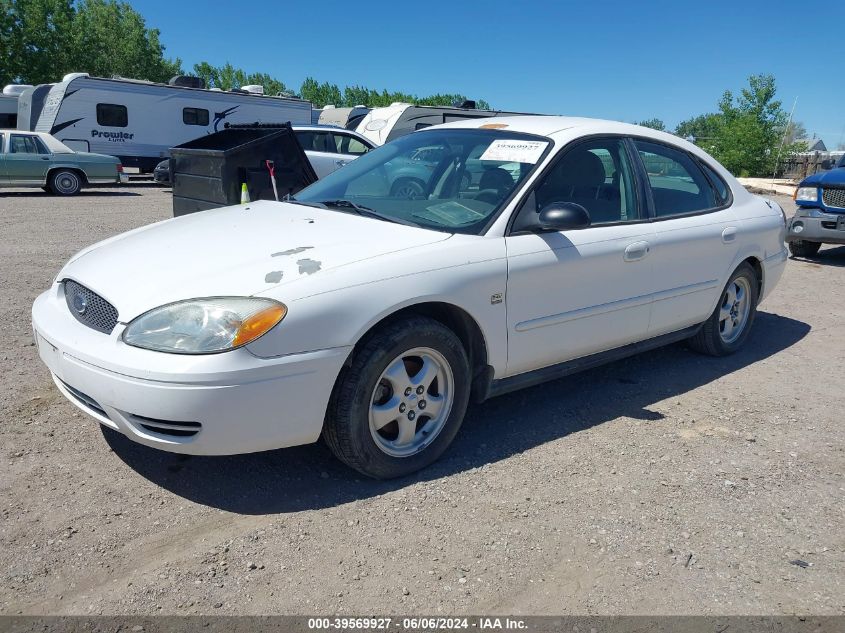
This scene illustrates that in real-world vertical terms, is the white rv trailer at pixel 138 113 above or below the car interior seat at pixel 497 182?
above

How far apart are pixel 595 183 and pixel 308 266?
6.38 feet

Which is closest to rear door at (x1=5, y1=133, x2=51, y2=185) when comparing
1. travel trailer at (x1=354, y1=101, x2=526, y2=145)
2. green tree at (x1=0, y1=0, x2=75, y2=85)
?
travel trailer at (x1=354, y1=101, x2=526, y2=145)

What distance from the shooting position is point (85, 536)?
274cm

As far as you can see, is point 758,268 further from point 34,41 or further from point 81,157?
point 34,41

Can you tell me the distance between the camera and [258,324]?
2.72 metres

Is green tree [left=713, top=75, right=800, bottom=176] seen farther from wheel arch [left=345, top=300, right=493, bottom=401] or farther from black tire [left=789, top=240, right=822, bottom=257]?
wheel arch [left=345, top=300, right=493, bottom=401]

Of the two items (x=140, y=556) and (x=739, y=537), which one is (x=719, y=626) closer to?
(x=739, y=537)

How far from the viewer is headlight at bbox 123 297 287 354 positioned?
8.88 ft

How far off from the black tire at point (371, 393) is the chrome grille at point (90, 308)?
99 centimetres

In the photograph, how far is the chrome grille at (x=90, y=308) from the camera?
117 inches

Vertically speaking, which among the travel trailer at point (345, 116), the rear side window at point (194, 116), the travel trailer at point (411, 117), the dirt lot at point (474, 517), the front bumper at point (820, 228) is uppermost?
the travel trailer at point (345, 116)

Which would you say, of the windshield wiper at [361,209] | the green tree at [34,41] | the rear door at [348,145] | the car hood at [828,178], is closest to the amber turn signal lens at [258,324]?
the windshield wiper at [361,209]

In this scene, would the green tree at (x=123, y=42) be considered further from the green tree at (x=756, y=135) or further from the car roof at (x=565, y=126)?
the car roof at (x=565, y=126)

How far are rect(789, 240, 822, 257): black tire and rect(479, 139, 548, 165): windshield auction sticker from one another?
7.61m
